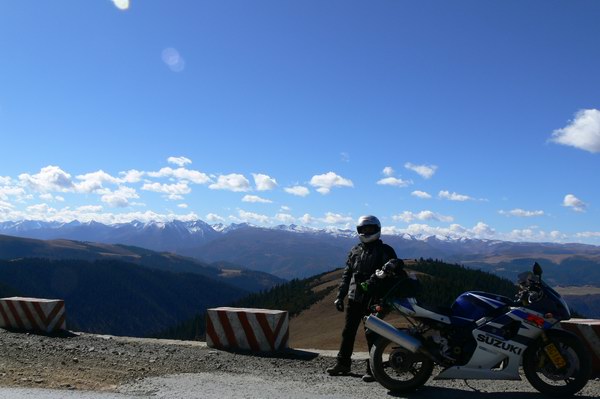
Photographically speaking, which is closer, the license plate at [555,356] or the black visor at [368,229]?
the license plate at [555,356]

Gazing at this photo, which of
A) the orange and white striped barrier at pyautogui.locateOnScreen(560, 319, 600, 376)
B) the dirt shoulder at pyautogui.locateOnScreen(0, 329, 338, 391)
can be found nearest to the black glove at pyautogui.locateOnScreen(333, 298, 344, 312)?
the dirt shoulder at pyautogui.locateOnScreen(0, 329, 338, 391)

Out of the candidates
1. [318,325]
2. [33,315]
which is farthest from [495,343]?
[318,325]

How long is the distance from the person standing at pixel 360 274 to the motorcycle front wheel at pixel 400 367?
74cm

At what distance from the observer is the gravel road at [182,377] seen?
25.1 ft

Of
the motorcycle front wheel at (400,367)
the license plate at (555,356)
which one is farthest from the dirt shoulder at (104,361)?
the license plate at (555,356)

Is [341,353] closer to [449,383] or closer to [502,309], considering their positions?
[449,383]

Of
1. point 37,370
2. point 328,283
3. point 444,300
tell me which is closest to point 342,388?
point 37,370

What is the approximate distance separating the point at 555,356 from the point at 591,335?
281cm

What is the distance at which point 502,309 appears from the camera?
7629 millimetres

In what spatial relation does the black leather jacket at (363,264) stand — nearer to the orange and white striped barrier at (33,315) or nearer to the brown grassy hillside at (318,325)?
the orange and white striped barrier at (33,315)

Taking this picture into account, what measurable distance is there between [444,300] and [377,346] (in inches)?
3034

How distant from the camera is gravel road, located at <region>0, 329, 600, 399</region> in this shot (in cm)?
766

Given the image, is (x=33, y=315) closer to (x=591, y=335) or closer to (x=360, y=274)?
(x=360, y=274)

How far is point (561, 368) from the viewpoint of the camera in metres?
7.37
